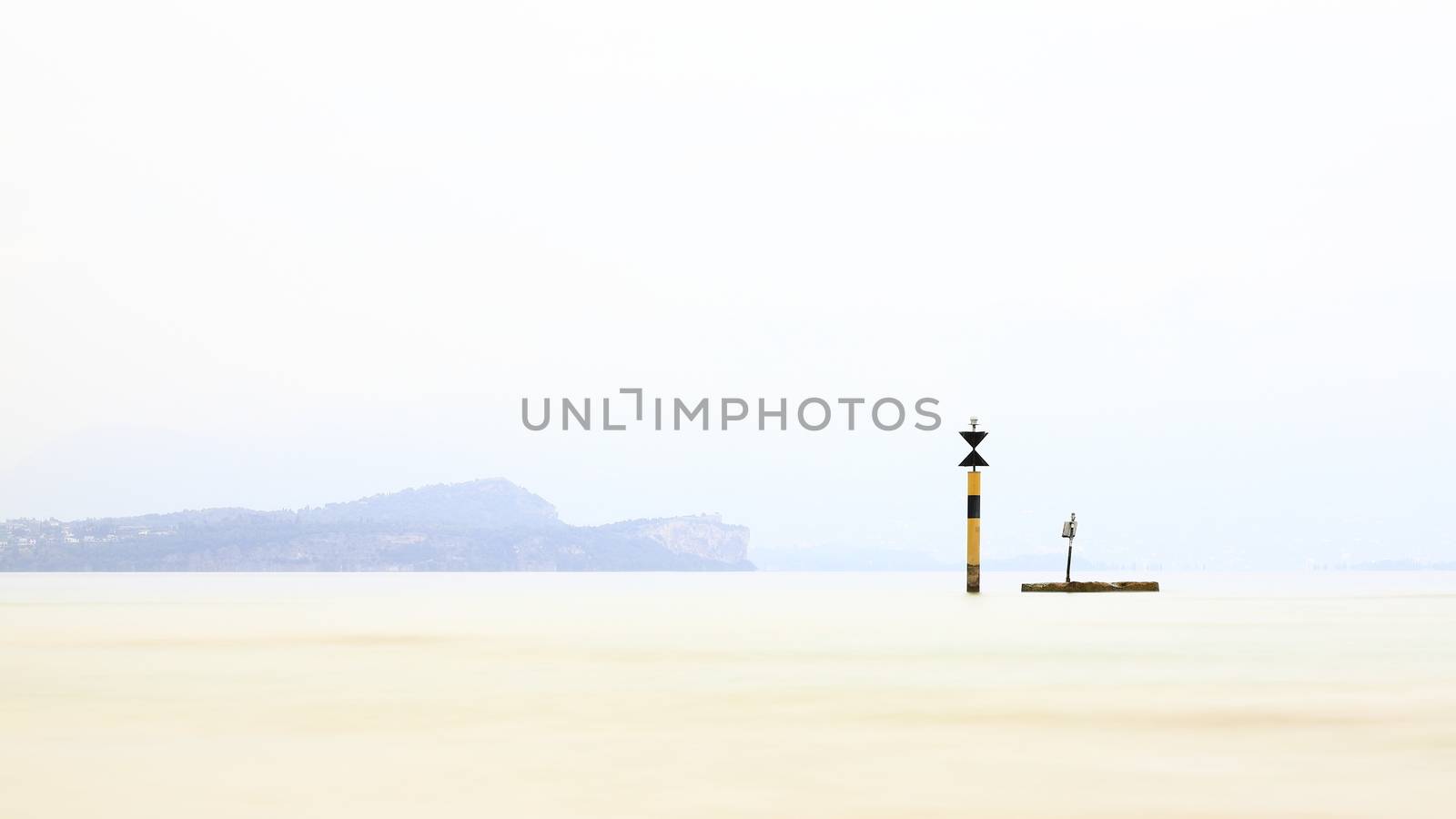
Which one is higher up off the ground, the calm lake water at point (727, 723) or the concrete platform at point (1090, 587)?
the concrete platform at point (1090, 587)

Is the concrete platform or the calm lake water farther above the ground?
the concrete platform

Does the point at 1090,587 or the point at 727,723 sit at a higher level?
the point at 1090,587

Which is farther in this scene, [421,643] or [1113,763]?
[421,643]

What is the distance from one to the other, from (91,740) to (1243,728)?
895 cm

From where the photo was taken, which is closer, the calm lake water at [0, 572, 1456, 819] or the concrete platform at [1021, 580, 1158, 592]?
the calm lake water at [0, 572, 1456, 819]

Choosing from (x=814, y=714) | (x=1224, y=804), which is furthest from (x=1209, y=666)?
(x=1224, y=804)

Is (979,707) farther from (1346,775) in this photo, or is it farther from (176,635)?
(176,635)

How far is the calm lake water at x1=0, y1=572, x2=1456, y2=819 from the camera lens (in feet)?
37.1

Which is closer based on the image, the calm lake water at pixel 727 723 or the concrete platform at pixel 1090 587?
the calm lake water at pixel 727 723

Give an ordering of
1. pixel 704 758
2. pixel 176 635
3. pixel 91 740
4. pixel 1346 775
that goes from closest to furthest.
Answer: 1. pixel 1346 775
2. pixel 704 758
3. pixel 91 740
4. pixel 176 635

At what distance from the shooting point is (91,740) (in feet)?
47.3

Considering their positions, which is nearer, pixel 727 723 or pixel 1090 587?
pixel 727 723

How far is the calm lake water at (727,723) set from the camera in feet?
37.1

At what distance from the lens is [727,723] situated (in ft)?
52.6
